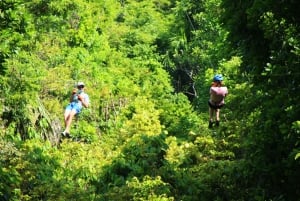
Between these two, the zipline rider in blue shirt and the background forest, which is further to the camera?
the zipline rider in blue shirt

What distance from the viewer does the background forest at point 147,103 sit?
6.80 metres

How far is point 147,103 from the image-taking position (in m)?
19.5

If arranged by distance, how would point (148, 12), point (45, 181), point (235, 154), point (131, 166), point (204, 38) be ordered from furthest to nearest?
point (148, 12) < point (204, 38) < point (235, 154) < point (131, 166) < point (45, 181)

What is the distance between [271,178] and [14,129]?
787 centimetres

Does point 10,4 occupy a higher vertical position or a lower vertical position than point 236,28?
higher

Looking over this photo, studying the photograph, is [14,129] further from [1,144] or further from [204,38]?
[204,38]

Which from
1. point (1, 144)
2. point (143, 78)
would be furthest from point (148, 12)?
point (1, 144)

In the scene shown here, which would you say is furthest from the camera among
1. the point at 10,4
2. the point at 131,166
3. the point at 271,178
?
the point at 131,166

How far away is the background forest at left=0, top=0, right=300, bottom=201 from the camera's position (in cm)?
680

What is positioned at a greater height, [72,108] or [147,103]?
[72,108]

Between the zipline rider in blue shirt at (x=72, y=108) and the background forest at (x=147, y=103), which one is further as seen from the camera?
the zipline rider in blue shirt at (x=72, y=108)

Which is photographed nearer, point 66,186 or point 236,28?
point 236,28

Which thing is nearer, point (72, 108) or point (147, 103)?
point (72, 108)

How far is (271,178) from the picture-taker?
735 centimetres
